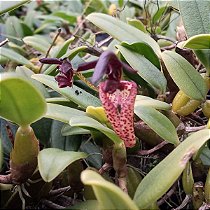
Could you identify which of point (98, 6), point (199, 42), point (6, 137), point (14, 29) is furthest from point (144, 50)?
point (98, 6)

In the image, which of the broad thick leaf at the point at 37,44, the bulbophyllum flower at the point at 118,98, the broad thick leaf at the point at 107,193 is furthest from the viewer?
the broad thick leaf at the point at 37,44

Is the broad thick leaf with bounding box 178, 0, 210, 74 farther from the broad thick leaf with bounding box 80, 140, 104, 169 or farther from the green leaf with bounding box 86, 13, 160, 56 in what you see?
the broad thick leaf with bounding box 80, 140, 104, 169

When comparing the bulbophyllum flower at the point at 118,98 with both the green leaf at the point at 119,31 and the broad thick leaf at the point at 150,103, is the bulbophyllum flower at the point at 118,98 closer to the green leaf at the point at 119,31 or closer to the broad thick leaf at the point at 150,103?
the broad thick leaf at the point at 150,103

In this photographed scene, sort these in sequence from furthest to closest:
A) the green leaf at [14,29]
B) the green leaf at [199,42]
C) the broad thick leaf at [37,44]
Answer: the green leaf at [14,29]
the broad thick leaf at [37,44]
the green leaf at [199,42]

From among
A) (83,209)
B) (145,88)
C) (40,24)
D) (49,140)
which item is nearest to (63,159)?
(83,209)

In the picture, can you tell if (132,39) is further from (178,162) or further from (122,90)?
(178,162)

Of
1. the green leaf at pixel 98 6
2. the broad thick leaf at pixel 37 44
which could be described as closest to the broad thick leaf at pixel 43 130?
the broad thick leaf at pixel 37 44
